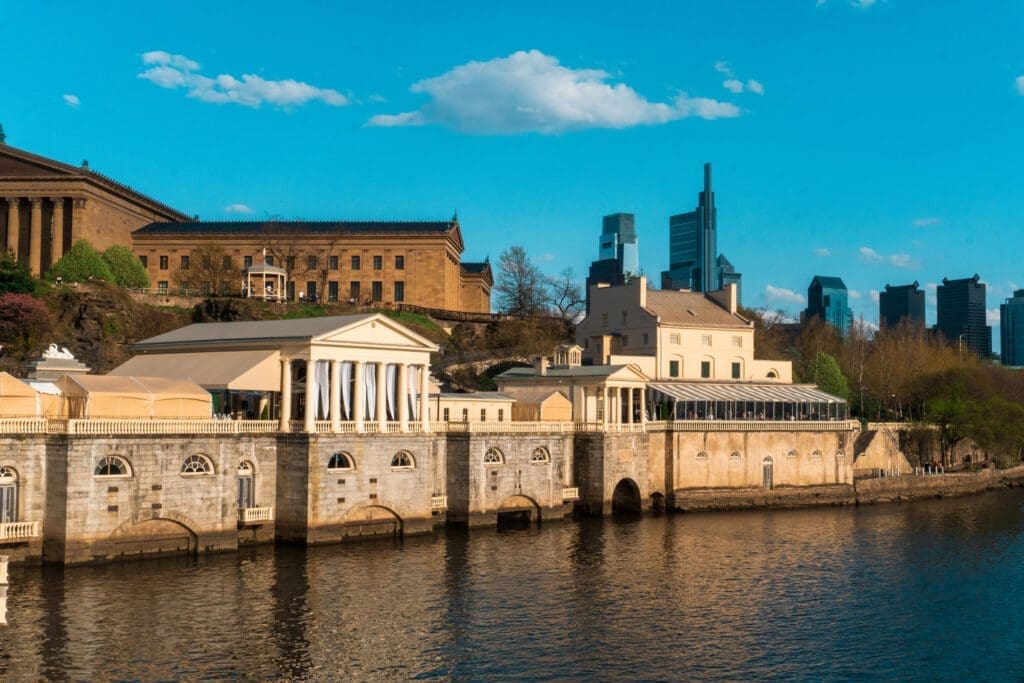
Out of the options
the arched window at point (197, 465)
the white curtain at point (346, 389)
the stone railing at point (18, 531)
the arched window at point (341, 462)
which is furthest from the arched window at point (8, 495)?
the white curtain at point (346, 389)

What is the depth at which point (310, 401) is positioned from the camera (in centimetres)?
5484

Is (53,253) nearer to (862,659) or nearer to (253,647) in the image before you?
(253,647)

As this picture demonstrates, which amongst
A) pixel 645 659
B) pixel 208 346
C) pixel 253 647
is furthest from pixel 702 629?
pixel 208 346

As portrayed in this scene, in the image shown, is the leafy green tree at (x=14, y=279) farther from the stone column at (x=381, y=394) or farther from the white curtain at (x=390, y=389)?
the stone column at (x=381, y=394)

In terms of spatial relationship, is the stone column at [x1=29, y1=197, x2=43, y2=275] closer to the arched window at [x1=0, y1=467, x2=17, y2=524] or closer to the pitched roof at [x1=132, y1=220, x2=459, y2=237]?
the pitched roof at [x1=132, y1=220, x2=459, y2=237]

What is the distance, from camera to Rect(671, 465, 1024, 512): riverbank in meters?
73.8

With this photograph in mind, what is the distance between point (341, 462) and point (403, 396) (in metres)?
5.46

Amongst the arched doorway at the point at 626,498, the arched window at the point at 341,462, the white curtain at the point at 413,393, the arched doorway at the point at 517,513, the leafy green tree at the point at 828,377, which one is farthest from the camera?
the leafy green tree at the point at 828,377

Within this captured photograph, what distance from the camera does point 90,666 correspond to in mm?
33781

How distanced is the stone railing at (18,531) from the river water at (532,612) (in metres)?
1.52

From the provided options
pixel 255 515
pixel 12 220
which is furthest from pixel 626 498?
pixel 12 220

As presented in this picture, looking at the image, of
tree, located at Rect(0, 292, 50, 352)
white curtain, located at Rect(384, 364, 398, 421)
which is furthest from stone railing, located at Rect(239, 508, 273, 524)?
tree, located at Rect(0, 292, 50, 352)

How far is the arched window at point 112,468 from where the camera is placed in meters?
47.0

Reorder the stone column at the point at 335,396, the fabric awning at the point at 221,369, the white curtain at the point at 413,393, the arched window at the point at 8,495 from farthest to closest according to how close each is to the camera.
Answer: the white curtain at the point at 413,393 < the fabric awning at the point at 221,369 < the stone column at the point at 335,396 < the arched window at the point at 8,495
